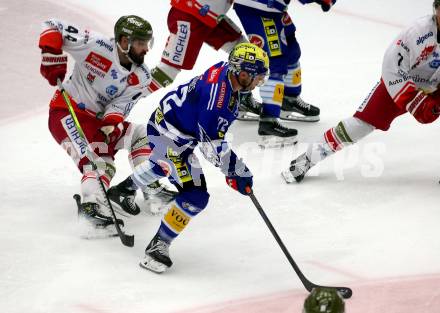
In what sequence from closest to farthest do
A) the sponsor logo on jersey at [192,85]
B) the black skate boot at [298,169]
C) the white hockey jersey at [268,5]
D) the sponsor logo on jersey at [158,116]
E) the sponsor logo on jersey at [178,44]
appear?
the sponsor logo on jersey at [192,85], the sponsor logo on jersey at [158,116], the black skate boot at [298,169], the white hockey jersey at [268,5], the sponsor logo on jersey at [178,44]

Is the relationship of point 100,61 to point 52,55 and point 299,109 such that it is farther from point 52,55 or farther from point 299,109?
point 299,109

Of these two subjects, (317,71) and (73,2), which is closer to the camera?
(317,71)

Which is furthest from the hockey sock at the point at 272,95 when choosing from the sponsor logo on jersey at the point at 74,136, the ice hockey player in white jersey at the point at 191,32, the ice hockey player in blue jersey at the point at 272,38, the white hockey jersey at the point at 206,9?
the sponsor logo on jersey at the point at 74,136

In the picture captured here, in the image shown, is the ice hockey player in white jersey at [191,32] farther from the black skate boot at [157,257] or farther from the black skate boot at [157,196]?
the black skate boot at [157,257]

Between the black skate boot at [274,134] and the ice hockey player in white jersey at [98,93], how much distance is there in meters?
1.02

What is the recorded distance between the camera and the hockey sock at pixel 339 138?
4.97 meters

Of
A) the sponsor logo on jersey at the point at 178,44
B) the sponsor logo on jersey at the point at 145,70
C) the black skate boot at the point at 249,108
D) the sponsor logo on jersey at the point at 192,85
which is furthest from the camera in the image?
the black skate boot at the point at 249,108

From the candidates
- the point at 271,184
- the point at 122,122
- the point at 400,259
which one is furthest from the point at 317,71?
the point at 400,259

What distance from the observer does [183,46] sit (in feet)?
18.9

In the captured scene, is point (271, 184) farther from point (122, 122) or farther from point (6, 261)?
point (6, 261)

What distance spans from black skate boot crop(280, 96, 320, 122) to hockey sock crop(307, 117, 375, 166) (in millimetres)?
977

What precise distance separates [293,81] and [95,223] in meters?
1.97

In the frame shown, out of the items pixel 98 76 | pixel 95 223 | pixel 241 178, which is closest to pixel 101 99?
pixel 98 76

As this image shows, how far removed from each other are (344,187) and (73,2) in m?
3.70
